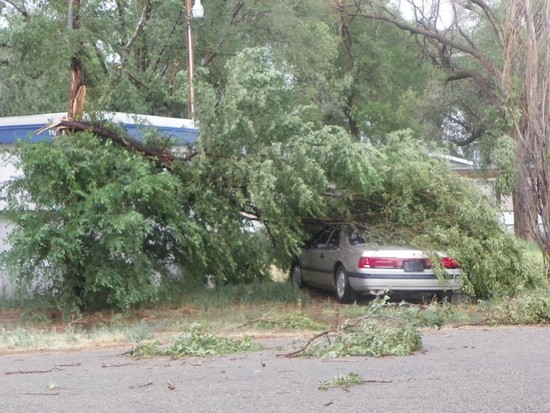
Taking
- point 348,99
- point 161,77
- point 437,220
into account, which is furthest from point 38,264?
point 348,99

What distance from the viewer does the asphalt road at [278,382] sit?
7.98 m

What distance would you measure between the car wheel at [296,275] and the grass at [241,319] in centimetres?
142

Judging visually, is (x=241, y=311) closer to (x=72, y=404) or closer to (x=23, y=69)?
(x=72, y=404)

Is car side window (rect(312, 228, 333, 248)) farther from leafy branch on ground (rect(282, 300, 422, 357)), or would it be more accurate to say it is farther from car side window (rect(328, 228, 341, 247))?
leafy branch on ground (rect(282, 300, 422, 357))

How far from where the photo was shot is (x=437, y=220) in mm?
15953

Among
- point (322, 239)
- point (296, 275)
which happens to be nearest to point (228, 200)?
point (322, 239)

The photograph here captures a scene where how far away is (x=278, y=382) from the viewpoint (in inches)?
354

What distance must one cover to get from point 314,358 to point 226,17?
20.7m

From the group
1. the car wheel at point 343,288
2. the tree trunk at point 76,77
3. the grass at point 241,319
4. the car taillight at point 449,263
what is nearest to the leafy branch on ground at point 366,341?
the grass at point 241,319

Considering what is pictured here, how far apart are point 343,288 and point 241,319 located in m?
2.61

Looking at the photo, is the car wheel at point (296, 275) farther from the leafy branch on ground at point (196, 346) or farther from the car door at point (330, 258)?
the leafy branch on ground at point (196, 346)

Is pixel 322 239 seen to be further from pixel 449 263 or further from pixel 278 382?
pixel 278 382

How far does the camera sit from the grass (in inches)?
451

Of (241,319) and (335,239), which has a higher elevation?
(335,239)
